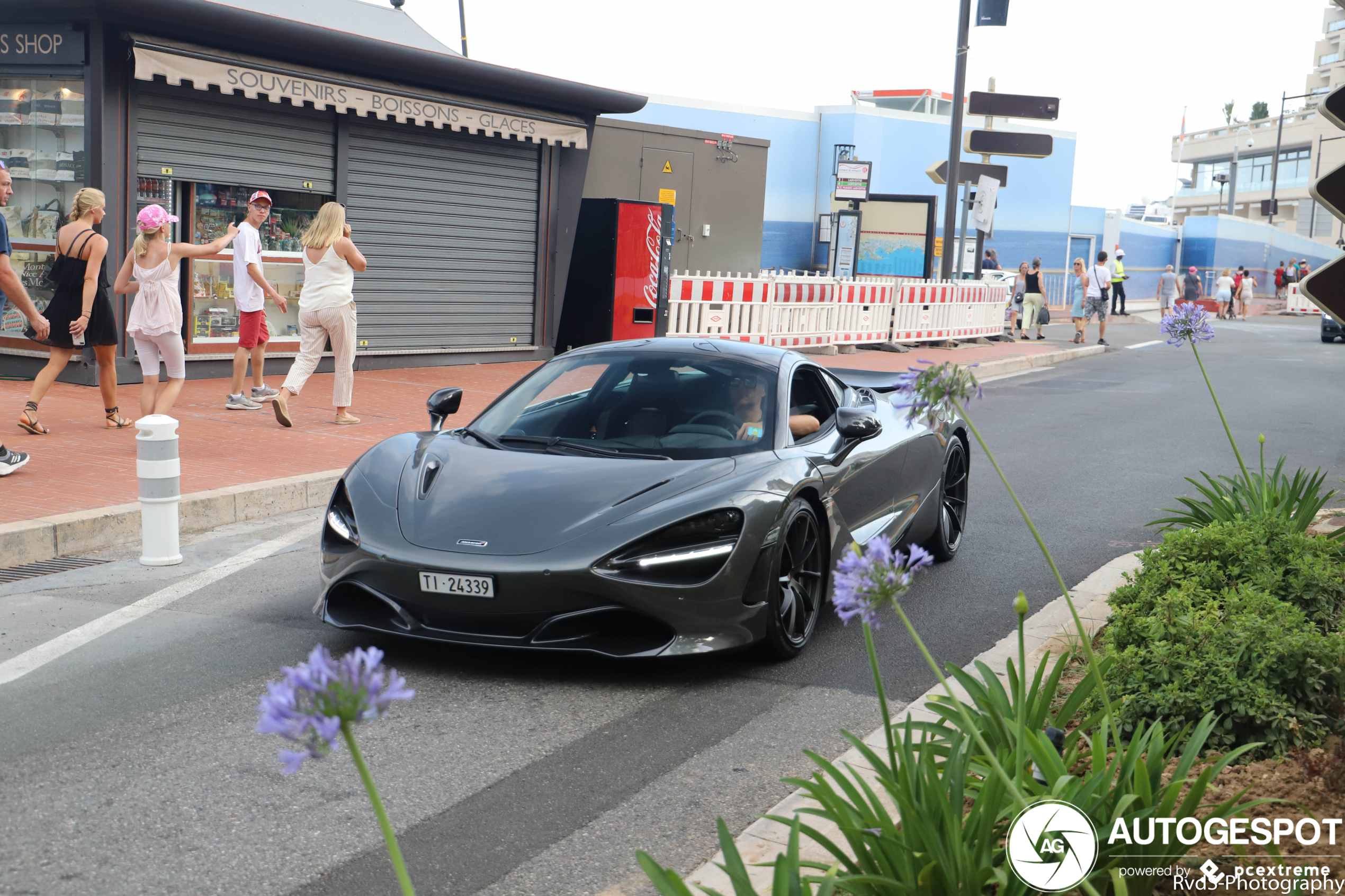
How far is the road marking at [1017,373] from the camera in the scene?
20359mm

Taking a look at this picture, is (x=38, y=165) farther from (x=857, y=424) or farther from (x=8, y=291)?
(x=857, y=424)

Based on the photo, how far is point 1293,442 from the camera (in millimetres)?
12727

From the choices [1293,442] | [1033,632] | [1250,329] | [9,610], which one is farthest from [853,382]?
[1250,329]

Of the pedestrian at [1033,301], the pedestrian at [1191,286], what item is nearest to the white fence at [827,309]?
the pedestrian at [1033,301]

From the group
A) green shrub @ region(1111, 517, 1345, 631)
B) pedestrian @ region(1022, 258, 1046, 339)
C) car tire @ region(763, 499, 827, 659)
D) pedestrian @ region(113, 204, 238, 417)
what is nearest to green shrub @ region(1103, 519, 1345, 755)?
green shrub @ region(1111, 517, 1345, 631)

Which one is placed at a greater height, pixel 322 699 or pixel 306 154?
pixel 306 154

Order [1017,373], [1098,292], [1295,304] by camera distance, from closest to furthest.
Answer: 1. [1017,373]
2. [1098,292]
3. [1295,304]

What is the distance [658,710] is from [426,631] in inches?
36.6

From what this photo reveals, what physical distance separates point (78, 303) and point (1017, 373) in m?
15.6

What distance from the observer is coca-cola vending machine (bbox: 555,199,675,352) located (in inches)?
685

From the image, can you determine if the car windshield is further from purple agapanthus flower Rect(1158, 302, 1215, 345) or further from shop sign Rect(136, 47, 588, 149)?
shop sign Rect(136, 47, 588, 149)

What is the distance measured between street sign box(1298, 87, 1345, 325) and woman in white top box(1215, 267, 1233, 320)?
43.8m

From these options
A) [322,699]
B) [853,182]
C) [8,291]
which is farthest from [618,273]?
[322,699]

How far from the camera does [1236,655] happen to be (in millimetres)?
3795
